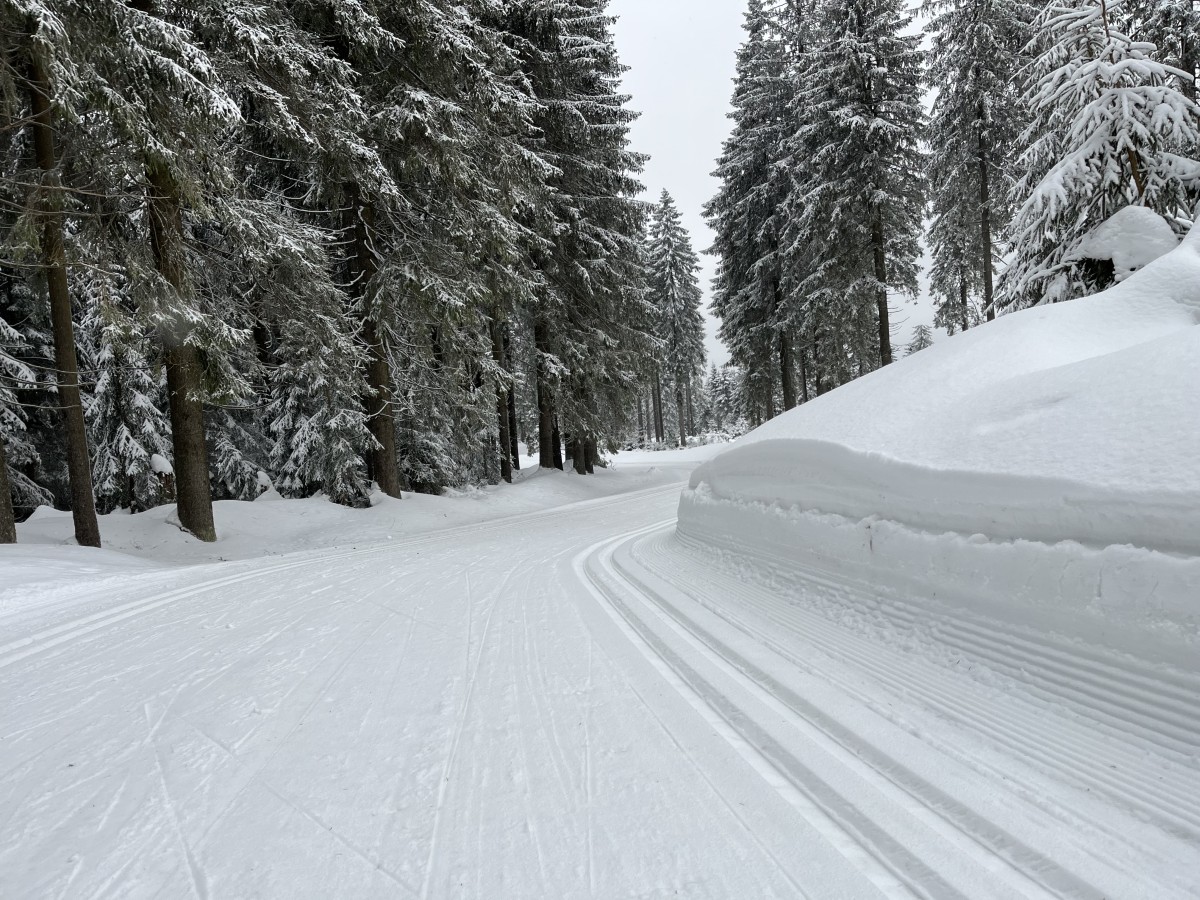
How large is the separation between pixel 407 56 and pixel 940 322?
2149cm

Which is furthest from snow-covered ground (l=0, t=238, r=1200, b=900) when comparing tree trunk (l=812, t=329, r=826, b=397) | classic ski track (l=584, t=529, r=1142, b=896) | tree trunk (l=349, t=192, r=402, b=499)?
tree trunk (l=812, t=329, r=826, b=397)

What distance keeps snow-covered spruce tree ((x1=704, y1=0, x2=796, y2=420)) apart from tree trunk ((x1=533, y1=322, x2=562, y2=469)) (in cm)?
962

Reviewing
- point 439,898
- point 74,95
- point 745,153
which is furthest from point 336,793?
point 745,153

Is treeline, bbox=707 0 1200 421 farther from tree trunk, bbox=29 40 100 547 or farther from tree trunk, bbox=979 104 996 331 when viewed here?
tree trunk, bbox=29 40 100 547

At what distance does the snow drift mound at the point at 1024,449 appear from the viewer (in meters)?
2.51

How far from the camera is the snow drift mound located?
251cm

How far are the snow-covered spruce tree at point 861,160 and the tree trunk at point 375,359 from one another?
1327 centimetres

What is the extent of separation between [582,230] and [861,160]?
8.42m

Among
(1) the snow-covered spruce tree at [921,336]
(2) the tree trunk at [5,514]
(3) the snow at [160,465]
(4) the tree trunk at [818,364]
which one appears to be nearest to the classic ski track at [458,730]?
(2) the tree trunk at [5,514]

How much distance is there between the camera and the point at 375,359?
473 inches

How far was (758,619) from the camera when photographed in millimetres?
4129

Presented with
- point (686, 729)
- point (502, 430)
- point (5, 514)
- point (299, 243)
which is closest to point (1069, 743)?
point (686, 729)

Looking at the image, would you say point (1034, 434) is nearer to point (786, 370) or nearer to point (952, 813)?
point (952, 813)

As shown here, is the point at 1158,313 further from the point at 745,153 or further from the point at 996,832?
the point at 745,153
